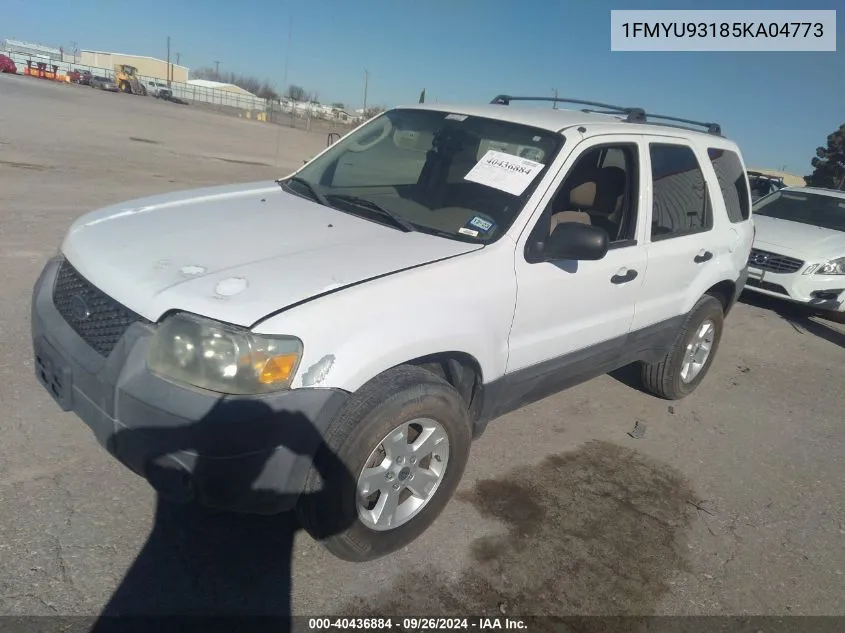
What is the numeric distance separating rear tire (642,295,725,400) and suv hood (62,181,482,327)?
2351 mm

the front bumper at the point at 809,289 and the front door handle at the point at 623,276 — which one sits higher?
the front door handle at the point at 623,276

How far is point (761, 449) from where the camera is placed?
436 centimetres

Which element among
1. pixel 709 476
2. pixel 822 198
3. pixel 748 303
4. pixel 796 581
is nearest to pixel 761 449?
pixel 709 476

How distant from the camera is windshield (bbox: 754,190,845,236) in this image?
29.2ft

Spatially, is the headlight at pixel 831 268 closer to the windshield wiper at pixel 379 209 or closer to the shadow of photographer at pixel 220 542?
the windshield wiper at pixel 379 209

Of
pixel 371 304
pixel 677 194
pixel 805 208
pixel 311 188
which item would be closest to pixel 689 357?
pixel 677 194

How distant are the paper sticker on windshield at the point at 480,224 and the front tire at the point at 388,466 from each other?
30.9 inches

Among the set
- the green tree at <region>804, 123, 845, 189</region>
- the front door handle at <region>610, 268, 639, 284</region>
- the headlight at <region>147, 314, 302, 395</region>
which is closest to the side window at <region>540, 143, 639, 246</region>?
the front door handle at <region>610, 268, 639, 284</region>

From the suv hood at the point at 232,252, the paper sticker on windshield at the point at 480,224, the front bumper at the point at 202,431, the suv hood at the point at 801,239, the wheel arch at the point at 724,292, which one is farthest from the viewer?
the suv hood at the point at 801,239

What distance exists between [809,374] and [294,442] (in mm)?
5563

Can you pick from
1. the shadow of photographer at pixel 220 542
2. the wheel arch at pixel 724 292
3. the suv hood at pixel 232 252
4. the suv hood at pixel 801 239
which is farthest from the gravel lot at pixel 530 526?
the suv hood at pixel 801 239

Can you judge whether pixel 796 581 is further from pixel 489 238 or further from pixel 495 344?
pixel 489 238

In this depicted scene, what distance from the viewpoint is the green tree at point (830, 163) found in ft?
106

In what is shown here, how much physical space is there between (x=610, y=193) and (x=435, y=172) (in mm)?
1058
